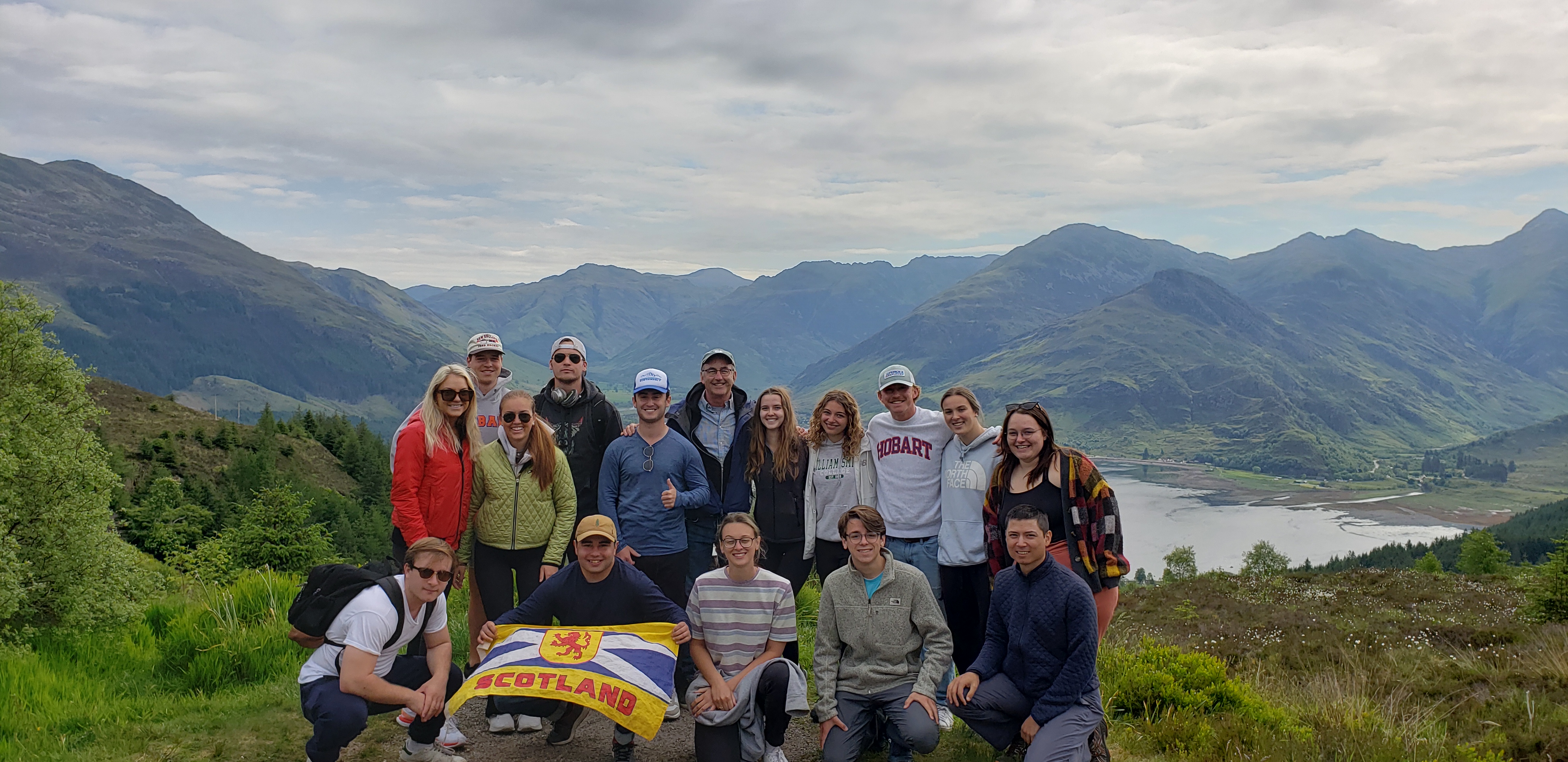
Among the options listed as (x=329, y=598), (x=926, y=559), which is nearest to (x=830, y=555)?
(x=926, y=559)

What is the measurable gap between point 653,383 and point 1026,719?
3.50 metres

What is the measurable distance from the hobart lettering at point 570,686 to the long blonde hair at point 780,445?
2011mm

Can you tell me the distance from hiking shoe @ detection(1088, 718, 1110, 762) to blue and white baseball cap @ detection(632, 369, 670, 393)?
3657mm

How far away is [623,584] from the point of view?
5.59m

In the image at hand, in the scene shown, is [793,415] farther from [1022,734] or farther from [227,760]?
[227,760]

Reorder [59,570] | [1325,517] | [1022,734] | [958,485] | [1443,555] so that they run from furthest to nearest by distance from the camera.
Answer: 1. [1325,517]
2. [1443,555]
3. [59,570]
4. [958,485]
5. [1022,734]

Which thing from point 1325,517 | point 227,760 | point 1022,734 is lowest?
point 1325,517

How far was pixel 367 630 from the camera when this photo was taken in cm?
488

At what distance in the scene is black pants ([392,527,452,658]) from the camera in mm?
5523

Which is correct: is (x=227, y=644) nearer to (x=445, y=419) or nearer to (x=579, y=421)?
(x=445, y=419)

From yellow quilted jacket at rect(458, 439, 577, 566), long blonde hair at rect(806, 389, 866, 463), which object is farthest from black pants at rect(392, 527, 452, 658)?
long blonde hair at rect(806, 389, 866, 463)

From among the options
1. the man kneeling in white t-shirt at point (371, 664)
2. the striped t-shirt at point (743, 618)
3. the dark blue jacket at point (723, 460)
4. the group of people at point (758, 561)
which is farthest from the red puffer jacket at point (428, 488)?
the striped t-shirt at point (743, 618)

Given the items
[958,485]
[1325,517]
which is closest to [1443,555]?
[1325,517]

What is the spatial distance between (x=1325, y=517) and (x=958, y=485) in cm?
17036
